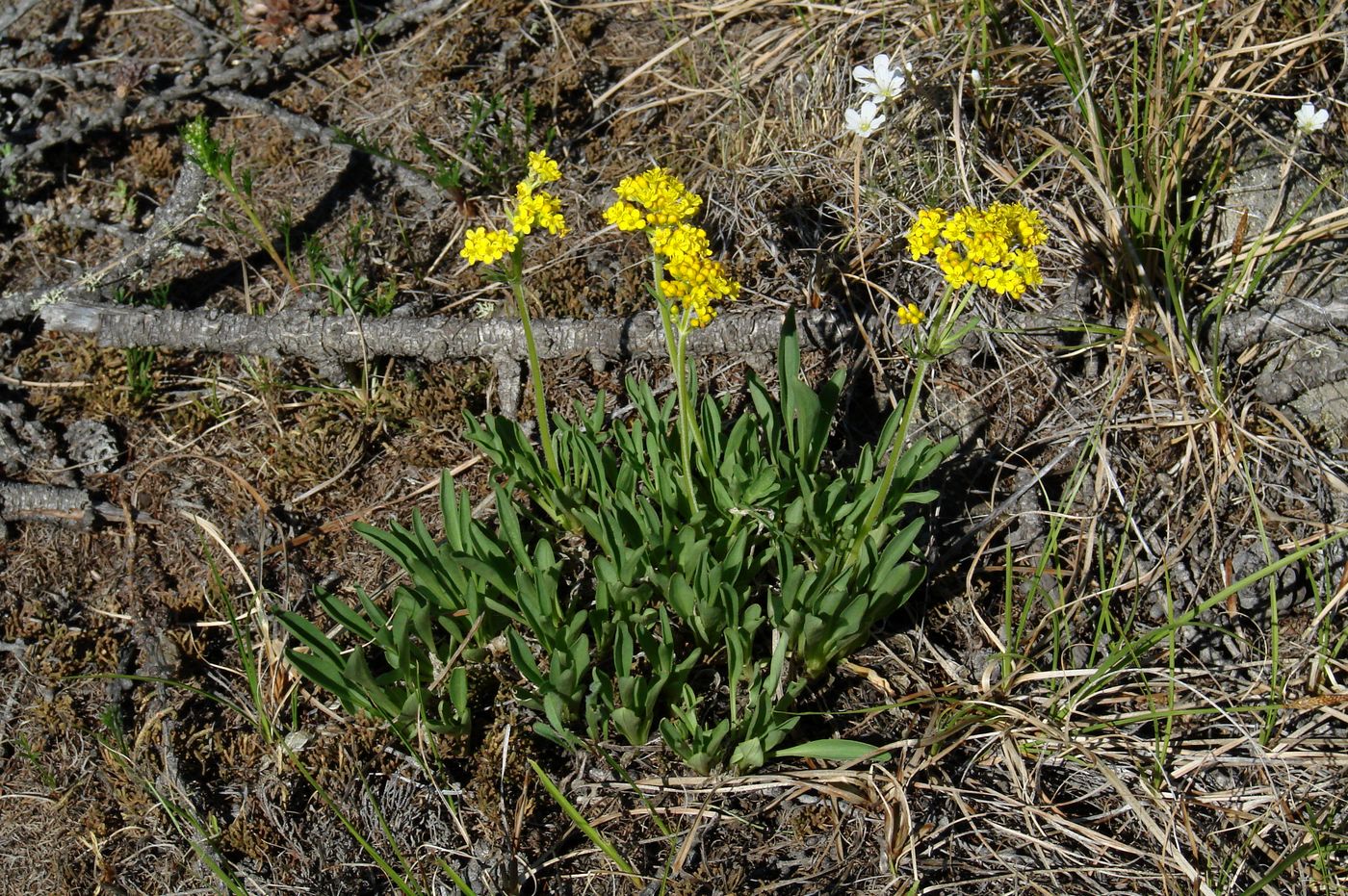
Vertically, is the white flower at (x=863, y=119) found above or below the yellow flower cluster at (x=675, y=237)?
below

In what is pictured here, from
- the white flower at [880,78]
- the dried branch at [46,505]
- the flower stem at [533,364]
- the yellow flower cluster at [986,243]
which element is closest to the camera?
the yellow flower cluster at [986,243]

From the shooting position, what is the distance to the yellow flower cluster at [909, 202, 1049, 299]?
1938 millimetres

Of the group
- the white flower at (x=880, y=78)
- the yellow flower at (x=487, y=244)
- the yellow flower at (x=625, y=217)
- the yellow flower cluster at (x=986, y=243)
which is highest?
the yellow flower at (x=625, y=217)

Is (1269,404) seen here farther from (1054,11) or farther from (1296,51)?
(1054,11)

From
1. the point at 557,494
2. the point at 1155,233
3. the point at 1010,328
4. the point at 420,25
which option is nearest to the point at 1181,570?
the point at 1010,328

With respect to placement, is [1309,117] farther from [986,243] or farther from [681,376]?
[681,376]

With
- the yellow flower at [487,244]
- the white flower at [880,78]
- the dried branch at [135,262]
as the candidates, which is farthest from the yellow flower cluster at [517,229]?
the dried branch at [135,262]

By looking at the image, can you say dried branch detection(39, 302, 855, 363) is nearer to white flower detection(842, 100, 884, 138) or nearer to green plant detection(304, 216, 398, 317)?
green plant detection(304, 216, 398, 317)

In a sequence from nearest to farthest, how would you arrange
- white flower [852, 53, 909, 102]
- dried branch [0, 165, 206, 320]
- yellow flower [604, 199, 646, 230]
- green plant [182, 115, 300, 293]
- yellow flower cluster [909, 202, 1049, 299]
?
yellow flower cluster [909, 202, 1049, 299]
yellow flower [604, 199, 646, 230]
green plant [182, 115, 300, 293]
white flower [852, 53, 909, 102]
dried branch [0, 165, 206, 320]

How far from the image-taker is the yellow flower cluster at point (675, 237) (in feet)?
6.77

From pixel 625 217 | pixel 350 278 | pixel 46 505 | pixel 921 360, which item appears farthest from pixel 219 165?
pixel 921 360

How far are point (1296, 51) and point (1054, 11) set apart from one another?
0.73 meters

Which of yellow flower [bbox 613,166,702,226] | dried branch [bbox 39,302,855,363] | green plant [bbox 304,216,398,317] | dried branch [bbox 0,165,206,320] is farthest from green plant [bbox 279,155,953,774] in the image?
dried branch [bbox 0,165,206,320]

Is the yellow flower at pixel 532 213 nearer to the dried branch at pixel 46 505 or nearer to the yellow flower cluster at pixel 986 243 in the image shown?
the yellow flower cluster at pixel 986 243
